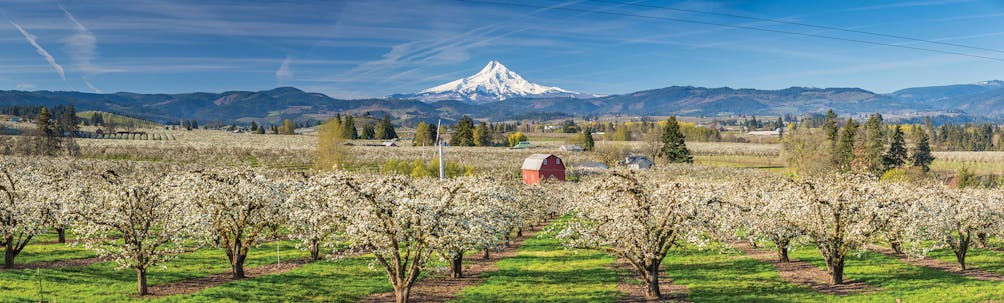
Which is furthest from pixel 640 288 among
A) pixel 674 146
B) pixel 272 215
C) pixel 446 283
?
pixel 674 146

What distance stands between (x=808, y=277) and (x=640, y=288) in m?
10.6

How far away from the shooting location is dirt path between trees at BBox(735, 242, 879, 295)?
30.2 metres

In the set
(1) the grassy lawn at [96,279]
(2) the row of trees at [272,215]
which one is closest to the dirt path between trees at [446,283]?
(2) the row of trees at [272,215]

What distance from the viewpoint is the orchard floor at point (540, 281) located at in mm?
28266

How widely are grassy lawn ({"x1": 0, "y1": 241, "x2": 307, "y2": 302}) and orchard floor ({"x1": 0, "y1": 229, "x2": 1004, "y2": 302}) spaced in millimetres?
42

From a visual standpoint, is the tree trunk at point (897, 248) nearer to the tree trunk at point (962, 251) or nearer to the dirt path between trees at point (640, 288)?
the tree trunk at point (962, 251)

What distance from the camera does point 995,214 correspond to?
38219 millimetres

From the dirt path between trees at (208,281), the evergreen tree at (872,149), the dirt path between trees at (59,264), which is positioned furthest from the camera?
the evergreen tree at (872,149)

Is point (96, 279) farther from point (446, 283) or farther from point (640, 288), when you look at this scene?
point (640, 288)

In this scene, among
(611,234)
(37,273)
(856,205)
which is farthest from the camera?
(37,273)

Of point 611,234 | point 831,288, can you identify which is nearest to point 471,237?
point 611,234

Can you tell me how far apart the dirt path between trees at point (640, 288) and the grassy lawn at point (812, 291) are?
0.54 meters

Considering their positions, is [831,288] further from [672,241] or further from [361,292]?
[361,292]

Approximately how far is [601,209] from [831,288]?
1358 cm
